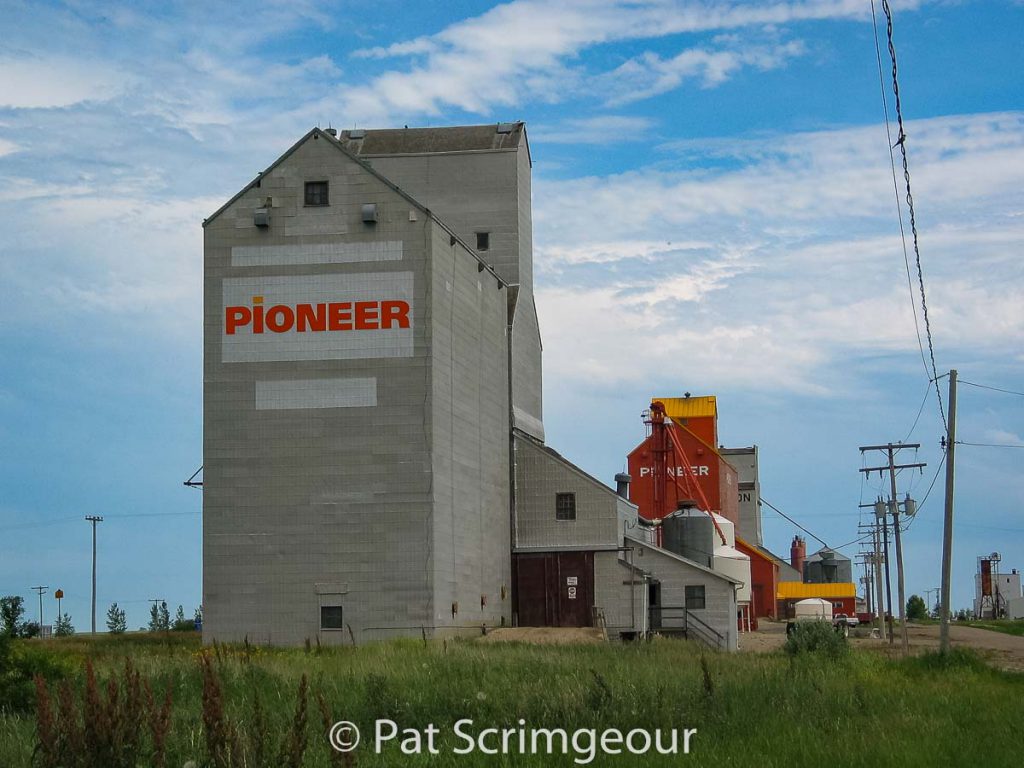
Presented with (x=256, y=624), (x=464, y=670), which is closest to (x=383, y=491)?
(x=256, y=624)

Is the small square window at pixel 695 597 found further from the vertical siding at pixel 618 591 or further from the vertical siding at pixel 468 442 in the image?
the vertical siding at pixel 468 442

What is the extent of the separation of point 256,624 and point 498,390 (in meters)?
15.5

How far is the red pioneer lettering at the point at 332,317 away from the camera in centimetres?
4669

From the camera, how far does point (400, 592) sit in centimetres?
4550

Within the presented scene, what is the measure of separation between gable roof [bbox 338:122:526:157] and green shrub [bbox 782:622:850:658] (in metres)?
30.5

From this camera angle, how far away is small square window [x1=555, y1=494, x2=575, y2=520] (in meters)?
57.5

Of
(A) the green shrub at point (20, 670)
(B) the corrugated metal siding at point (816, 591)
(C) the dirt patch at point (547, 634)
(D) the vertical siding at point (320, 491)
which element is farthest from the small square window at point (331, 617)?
(B) the corrugated metal siding at point (816, 591)

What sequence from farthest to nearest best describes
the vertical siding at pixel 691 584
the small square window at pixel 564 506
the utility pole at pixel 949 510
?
the small square window at pixel 564 506, the vertical siding at pixel 691 584, the utility pole at pixel 949 510

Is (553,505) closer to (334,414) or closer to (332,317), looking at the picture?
(334,414)

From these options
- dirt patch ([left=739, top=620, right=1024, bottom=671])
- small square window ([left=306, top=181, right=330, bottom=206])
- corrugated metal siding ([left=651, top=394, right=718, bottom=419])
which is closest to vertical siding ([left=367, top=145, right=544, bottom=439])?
small square window ([left=306, top=181, right=330, bottom=206])

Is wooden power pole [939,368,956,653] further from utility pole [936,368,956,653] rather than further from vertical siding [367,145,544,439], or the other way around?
vertical siding [367,145,544,439]

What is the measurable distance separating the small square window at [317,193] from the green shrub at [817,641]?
71.5ft

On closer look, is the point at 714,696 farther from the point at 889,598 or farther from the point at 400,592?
the point at 889,598

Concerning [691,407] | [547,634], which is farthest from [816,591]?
[547,634]
